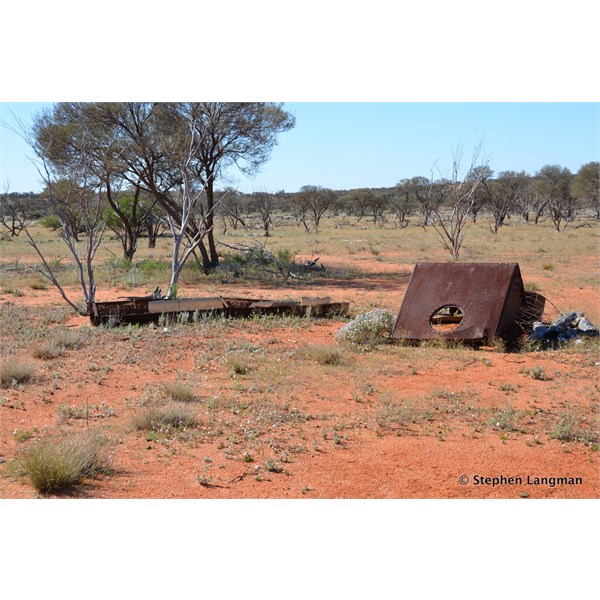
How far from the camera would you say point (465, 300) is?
28.2 ft

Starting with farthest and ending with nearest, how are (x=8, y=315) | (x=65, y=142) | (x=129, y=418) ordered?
1. (x=65, y=142)
2. (x=8, y=315)
3. (x=129, y=418)

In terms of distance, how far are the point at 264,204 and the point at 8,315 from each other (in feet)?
99.7

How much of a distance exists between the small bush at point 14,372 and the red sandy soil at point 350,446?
0.16 meters

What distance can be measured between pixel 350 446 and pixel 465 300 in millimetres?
3946

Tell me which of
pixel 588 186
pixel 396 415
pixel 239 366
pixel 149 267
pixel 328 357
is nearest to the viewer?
pixel 396 415

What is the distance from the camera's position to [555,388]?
6711 millimetres

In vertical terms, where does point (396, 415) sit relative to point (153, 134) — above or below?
below

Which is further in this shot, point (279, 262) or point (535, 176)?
point (535, 176)

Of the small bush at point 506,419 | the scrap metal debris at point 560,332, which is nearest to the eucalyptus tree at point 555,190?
the scrap metal debris at point 560,332

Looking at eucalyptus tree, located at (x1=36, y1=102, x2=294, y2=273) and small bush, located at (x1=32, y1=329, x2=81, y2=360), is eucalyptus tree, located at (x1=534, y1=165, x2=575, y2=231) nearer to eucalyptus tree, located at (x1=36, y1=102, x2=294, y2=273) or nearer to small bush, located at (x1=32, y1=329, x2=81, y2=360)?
eucalyptus tree, located at (x1=36, y1=102, x2=294, y2=273)

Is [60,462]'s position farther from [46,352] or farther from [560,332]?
[560,332]

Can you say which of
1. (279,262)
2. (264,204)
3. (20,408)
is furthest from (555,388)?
(264,204)

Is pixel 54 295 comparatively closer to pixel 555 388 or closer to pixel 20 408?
pixel 20 408

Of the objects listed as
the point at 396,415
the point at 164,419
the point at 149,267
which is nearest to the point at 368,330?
the point at 396,415
